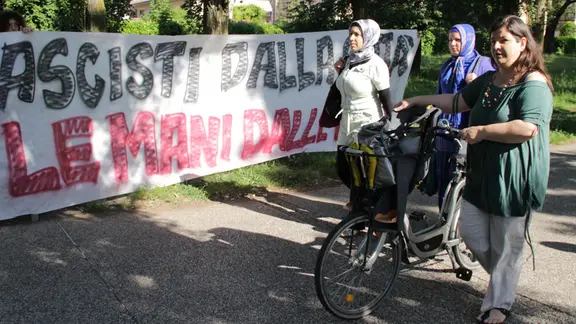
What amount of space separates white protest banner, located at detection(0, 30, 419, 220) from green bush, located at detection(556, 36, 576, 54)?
47371mm

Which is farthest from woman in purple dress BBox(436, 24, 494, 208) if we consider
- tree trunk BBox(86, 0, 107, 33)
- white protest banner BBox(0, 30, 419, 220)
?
tree trunk BBox(86, 0, 107, 33)

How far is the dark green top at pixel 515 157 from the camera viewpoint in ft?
10.2

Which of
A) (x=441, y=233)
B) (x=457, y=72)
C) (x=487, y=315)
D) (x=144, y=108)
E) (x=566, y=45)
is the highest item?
(x=566, y=45)

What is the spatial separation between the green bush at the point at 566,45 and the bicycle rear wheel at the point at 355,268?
50.2 m

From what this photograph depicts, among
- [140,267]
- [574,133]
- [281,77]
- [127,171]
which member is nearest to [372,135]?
[140,267]

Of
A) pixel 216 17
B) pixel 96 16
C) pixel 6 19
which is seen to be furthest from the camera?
pixel 96 16

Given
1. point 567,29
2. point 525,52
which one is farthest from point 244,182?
point 567,29

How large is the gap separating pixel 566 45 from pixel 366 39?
50.3 meters

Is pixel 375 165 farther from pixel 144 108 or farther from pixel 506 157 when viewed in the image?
pixel 144 108

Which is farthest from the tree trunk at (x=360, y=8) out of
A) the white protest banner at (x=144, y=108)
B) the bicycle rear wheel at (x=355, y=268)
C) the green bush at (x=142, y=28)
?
the green bush at (x=142, y=28)

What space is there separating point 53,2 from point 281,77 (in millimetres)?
22228

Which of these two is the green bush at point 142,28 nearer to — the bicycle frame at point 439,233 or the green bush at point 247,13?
the green bush at point 247,13

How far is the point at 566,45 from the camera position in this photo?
48406 millimetres

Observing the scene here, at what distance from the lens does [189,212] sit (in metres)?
5.51
